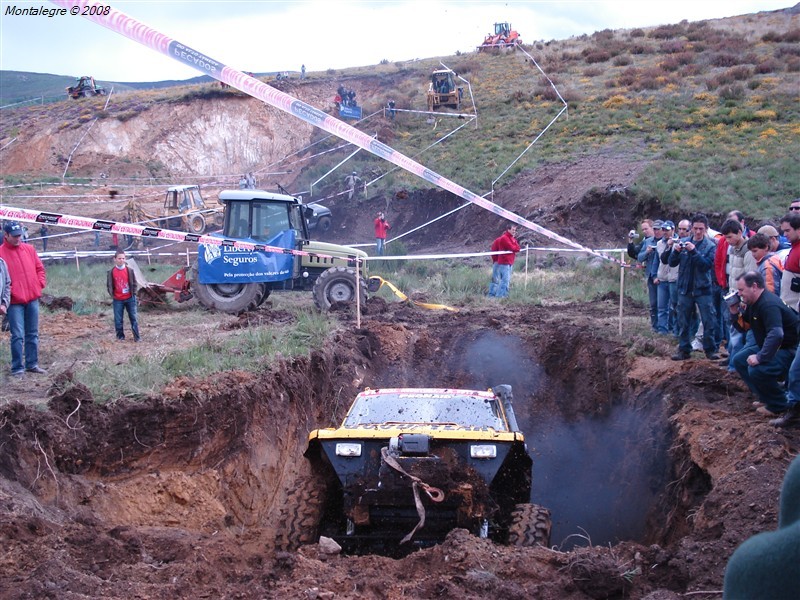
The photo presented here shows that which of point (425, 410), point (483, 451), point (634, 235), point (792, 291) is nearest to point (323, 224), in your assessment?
point (634, 235)

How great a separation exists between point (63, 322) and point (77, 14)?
6.70m

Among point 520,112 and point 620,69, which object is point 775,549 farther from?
point 620,69

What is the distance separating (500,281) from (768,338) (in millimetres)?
10619

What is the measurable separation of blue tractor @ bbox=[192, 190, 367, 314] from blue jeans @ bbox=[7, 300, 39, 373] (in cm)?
559

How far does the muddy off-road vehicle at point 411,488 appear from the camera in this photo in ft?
19.3

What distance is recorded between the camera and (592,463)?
31.1ft

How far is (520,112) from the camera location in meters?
38.4

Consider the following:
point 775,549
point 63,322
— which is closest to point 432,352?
point 63,322

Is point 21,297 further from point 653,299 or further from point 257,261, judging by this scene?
point 653,299

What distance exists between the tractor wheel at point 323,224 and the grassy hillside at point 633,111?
3826 millimetres

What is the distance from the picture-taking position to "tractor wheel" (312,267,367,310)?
15.4 m

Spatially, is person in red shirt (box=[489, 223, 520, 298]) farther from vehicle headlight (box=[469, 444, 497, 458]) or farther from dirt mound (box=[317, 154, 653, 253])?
vehicle headlight (box=[469, 444, 497, 458])

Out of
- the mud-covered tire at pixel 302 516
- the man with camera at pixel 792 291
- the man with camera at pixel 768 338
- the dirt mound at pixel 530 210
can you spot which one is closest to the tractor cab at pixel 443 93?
the dirt mound at pixel 530 210

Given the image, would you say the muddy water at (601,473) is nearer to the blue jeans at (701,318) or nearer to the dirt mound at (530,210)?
the blue jeans at (701,318)
